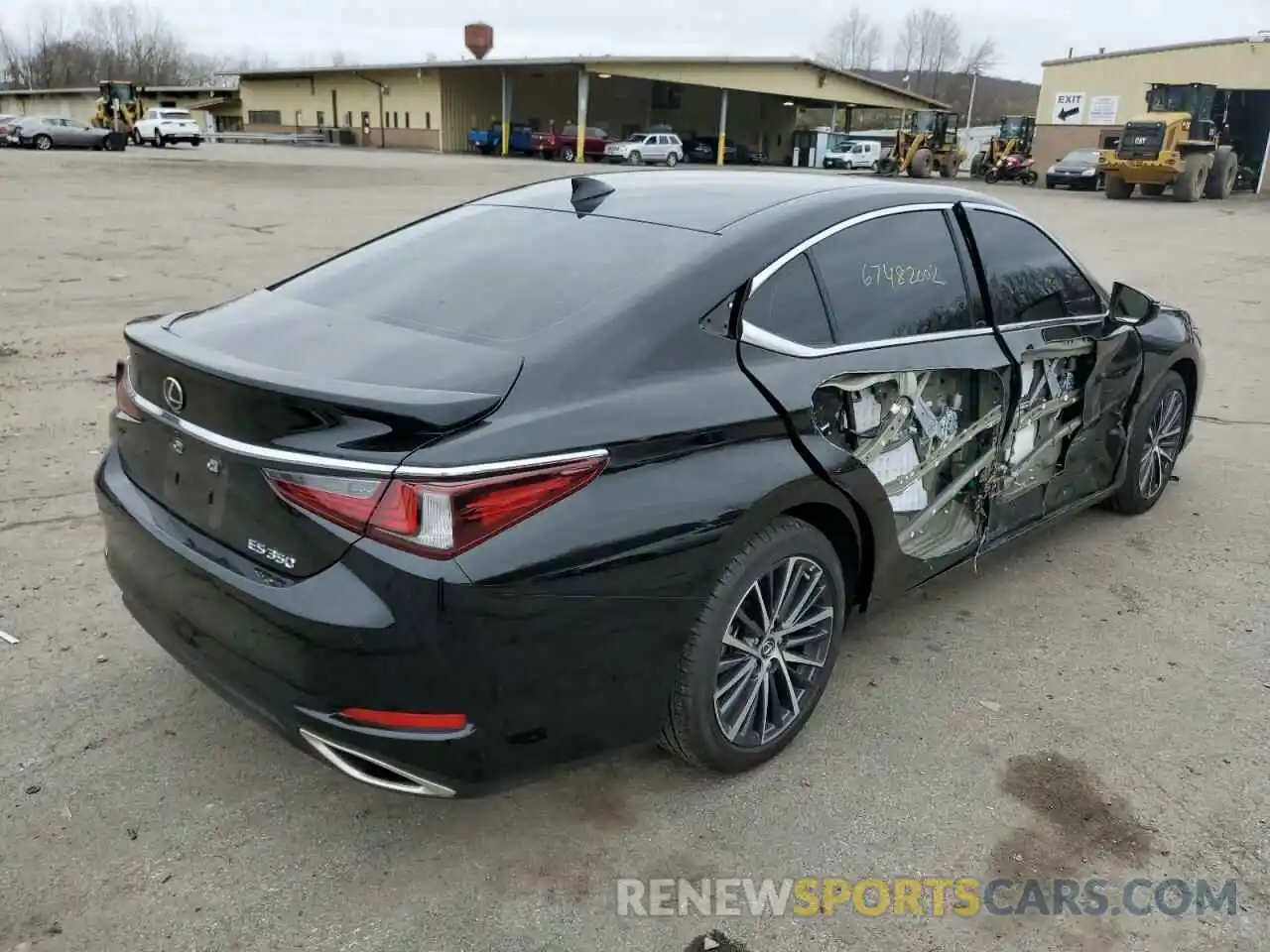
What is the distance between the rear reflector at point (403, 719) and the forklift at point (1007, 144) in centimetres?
4274

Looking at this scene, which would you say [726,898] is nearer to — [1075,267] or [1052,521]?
[1052,521]

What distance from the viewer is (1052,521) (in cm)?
429

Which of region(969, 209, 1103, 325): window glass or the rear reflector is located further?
region(969, 209, 1103, 325): window glass

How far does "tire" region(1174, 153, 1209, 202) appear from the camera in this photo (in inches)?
1180

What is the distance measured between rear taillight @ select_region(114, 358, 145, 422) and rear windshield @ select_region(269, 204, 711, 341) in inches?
21.0

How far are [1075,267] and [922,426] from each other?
1424 millimetres

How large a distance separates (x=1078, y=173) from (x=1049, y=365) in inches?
1462

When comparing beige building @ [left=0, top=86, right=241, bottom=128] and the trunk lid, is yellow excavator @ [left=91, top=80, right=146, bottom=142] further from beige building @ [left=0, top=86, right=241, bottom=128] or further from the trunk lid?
the trunk lid

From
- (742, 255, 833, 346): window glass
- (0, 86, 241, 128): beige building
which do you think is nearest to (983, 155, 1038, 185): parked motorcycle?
(742, 255, 833, 346): window glass

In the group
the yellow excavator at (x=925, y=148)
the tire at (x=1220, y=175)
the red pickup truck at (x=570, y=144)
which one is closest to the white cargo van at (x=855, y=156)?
the red pickup truck at (x=570, y=144)

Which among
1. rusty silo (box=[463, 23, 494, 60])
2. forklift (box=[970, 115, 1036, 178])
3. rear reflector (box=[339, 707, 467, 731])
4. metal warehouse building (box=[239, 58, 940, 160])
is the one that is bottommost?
rear reflector (box=[339, 707, 467, 731])

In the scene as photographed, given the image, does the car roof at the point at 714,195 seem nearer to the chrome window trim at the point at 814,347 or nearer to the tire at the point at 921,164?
the chrome window trim at the point at 814,347

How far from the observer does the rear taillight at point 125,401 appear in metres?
2.75

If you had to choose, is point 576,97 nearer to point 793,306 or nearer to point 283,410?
point 793,306
